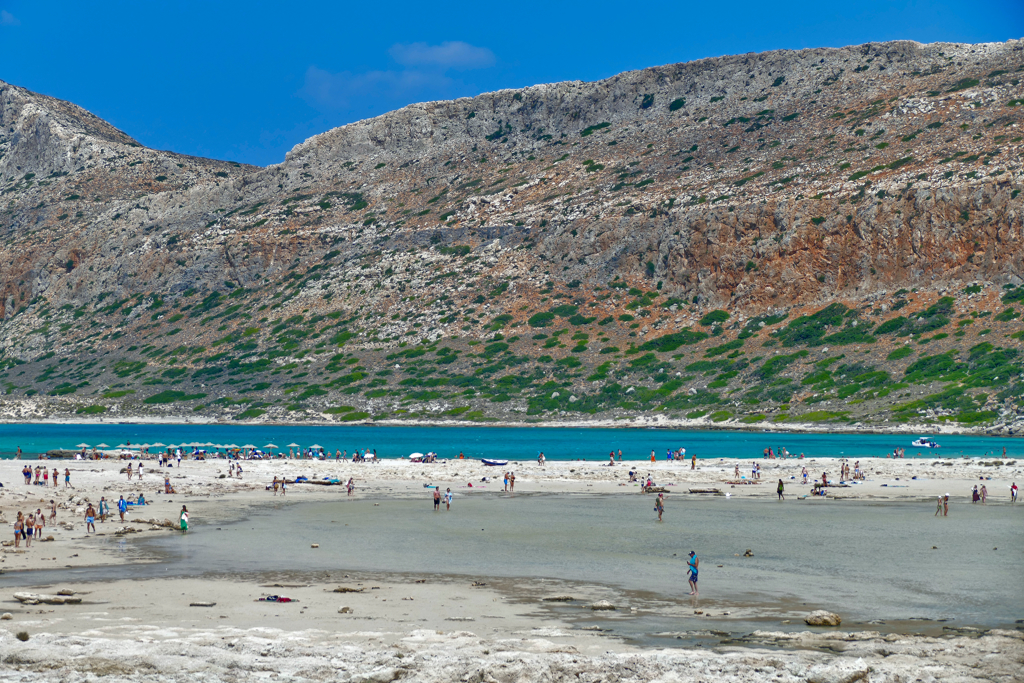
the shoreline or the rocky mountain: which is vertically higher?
the rocky mountain

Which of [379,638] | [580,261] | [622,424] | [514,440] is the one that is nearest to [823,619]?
[379,638]

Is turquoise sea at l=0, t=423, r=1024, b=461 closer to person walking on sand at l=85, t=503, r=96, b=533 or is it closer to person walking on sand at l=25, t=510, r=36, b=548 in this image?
person walking on sand at l=85, t=503, r=96, b=533

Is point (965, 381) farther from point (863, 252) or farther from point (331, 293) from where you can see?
point (331, 293)

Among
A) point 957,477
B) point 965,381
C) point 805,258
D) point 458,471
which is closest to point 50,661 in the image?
point 458,471

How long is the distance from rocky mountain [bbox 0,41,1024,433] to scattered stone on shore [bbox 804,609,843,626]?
77.2 m

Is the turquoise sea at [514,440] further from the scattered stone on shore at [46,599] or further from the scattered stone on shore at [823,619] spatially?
the scattered stone on shore at [823,619]

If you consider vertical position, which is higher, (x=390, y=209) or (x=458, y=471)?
(x=390, y=209)

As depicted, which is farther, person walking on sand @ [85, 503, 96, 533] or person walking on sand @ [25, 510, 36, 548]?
person walking on sand @ [85, 503, 96, 533]

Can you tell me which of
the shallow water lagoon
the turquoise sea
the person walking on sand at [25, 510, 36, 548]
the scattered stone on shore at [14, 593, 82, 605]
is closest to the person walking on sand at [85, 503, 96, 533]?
the person walking on sand at [25, 510, 36, 548]

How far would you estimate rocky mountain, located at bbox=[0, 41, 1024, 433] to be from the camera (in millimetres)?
111875

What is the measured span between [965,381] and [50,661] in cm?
9643

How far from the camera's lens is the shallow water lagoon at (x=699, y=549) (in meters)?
25.7

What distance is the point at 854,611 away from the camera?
23.7 meters

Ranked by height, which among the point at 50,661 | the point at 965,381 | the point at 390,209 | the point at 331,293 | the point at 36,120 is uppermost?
the point at 36,120
